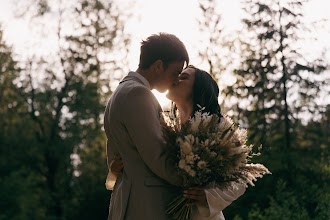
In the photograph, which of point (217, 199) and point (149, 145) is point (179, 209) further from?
point (149, 145)

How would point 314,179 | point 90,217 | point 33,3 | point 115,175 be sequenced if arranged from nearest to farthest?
point 115,175, point 314,179, point 90,217, point 33,3

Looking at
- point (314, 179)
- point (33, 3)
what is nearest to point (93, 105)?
point (33, 3)

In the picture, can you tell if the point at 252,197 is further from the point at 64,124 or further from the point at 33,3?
the point at 33,3

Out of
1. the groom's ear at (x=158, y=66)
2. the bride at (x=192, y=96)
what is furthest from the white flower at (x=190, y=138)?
the bride at (x=192, y=96)

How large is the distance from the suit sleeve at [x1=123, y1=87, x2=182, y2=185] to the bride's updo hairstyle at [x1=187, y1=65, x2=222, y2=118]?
4.41 ft

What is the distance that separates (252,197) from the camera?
8.28m

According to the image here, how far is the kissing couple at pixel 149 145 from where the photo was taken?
103 inches

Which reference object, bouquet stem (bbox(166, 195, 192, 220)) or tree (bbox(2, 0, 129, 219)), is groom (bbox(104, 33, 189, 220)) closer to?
bouquet stem (bbox(166, 195, 192, 220))

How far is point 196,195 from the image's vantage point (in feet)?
9.04

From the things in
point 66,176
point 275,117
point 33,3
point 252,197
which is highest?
point 33,3

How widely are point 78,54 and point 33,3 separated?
10.8ft

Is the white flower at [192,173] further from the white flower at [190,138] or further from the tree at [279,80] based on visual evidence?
the tree at [279,80]

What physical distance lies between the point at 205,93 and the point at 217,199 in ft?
4.70

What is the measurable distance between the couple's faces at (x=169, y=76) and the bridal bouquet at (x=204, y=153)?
252mm
